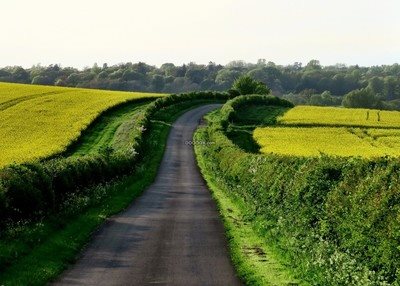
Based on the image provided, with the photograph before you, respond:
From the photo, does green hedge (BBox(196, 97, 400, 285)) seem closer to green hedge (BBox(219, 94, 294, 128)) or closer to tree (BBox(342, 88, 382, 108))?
green hedge (BBox(219, 94, 294, 128))

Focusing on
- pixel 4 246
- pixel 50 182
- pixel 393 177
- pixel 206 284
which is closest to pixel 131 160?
pixel 50 182

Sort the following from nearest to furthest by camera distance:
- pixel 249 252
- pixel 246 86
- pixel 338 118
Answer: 1. pixel 249 252
2. pixel 338 118
3. pixel 246 86

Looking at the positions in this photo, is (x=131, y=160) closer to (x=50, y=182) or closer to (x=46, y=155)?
(x=46, y=155)

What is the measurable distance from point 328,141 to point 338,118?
75.0ft

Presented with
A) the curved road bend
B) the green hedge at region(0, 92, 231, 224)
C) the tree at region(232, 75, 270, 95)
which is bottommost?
the curved road bend

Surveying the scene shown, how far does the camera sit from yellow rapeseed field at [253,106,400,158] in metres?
54.8

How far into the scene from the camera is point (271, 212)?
76.8 ft

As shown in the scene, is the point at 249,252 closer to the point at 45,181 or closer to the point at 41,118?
the point at 45,181

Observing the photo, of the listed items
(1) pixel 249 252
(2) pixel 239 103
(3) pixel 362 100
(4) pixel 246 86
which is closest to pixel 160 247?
(1) pixel 249 252

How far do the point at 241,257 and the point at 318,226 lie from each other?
10.2ft

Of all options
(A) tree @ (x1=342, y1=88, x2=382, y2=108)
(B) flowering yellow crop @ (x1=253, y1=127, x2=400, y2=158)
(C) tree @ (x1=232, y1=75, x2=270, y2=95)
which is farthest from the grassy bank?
(A) tree @ (x1=342, y1=88, x2=382, y2=108)

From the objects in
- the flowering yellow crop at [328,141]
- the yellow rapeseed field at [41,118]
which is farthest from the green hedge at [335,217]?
the yellow rapeseed field at [41,118]

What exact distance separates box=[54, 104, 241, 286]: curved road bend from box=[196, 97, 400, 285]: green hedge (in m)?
2.39

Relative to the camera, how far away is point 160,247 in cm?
2095
